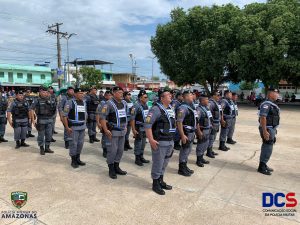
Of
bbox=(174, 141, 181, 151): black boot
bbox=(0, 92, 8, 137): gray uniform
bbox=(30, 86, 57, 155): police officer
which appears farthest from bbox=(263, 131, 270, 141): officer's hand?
bbox=(0, 92, 8, 137): gray uniform

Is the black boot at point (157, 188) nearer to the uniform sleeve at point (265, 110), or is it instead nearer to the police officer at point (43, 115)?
the uniform sleeve at point (265, 110)

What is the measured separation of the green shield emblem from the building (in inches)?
1616

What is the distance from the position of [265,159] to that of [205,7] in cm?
2295

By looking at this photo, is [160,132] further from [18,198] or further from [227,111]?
[227,111]

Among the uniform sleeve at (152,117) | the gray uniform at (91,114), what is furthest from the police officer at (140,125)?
the gray uniform at (91,114)

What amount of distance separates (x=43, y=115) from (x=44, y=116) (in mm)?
37

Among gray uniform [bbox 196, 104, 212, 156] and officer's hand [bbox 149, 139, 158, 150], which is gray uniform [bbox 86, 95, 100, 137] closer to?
gray uniform [bbox 196, 104, 212, 156]

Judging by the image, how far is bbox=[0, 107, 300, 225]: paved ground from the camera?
12.3 feet

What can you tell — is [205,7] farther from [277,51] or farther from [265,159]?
[265,159]

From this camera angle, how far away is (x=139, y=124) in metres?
6.61

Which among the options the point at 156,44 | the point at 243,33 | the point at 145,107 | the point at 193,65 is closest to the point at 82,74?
the point at 156,44

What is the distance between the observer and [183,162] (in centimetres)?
555

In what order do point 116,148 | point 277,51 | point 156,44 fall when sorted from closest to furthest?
point 116,148 → point 277,51 → point 156,44

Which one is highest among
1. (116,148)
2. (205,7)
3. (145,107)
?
(205,7)
